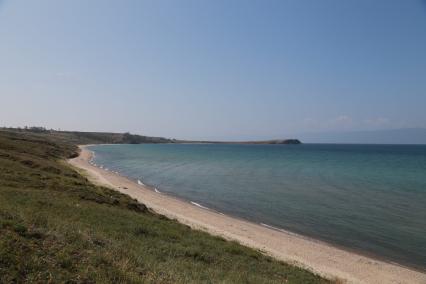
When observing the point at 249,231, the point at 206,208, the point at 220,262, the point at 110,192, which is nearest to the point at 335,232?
the point at 249,231

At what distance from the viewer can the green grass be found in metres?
7.75

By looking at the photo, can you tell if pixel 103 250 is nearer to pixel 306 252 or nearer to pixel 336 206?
pixel 306 252

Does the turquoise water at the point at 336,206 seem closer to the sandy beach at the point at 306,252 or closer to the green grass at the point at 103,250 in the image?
the sandy beach at the point at 306,252

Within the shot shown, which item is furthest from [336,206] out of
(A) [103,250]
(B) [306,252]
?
(A) [103,250]

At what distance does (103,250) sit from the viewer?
31.9 ft

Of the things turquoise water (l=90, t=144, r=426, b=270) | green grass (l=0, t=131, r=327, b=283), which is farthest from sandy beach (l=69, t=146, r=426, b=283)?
green grass (l=0, t=131, r=327, b=283)

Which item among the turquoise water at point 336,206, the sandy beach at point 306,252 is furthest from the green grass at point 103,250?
the turquoise water at point 336,206

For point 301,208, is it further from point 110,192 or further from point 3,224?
point 3,224

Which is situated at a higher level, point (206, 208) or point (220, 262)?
point (220, 262)

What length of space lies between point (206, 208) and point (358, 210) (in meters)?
16.9

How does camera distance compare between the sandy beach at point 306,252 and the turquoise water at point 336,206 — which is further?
the turquoise water at point 336,206

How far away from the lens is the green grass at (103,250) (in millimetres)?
7754

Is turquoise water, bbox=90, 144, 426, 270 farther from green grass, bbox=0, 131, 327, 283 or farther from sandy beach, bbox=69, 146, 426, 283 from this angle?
green grass, bbox=0, 131, 327, 283

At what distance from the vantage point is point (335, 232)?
28.1 meters
